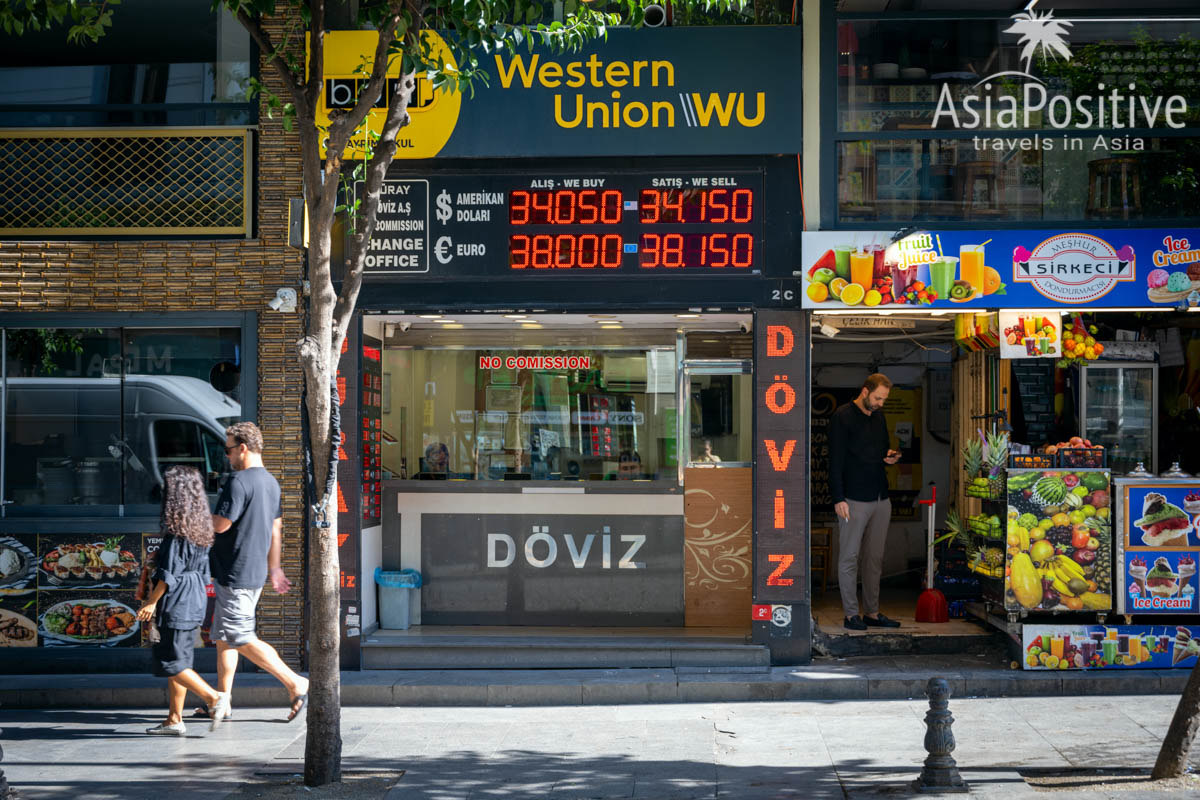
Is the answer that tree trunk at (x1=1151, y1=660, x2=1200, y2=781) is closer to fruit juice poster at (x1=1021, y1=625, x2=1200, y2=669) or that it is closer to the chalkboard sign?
fruit juice poster at (x1=1021, y1=625, x2=1200, y2=669)

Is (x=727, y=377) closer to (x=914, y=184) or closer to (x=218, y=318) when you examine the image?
(x=914, y=184)

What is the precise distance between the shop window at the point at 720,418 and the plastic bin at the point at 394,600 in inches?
111

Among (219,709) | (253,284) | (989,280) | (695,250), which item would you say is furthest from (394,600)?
(989,280)

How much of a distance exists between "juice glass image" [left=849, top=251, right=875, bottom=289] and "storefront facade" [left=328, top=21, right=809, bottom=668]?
505 millimetres

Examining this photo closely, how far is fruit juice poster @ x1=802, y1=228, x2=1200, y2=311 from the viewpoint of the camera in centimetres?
948

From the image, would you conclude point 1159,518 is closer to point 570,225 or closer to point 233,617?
point 570,225

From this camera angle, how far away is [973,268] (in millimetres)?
9531

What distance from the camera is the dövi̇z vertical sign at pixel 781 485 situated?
381 inches

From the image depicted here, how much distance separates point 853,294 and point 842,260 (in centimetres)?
30

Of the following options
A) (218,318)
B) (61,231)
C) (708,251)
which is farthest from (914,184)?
(61,231)

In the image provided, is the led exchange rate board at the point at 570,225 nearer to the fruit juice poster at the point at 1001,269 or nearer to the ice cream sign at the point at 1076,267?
the fruit juice poster at the point at 1001,269

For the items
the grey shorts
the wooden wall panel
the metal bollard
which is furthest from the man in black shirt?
the grey shorts

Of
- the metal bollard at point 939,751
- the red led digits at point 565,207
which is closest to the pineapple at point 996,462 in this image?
the metal bollard at point 939,751

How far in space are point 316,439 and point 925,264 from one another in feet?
17.0
